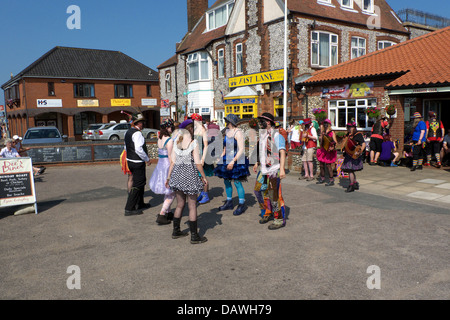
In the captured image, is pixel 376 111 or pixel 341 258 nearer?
pixel 341 258

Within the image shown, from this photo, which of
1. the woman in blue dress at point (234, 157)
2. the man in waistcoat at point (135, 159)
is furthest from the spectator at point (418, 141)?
the man in waistcoat at point (135, 159)

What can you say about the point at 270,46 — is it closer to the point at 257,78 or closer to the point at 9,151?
the point at 257,78

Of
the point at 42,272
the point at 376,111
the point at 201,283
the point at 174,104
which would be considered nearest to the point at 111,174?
the point at 42,272

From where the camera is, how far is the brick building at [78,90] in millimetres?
37062

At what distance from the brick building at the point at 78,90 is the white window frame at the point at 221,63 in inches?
674

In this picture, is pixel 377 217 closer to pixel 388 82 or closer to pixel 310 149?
pixel 310 149

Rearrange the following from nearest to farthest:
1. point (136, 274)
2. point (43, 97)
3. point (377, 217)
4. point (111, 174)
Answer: point (136, 274) → point (377, 217) → point (111, 174) → point (43, 97)

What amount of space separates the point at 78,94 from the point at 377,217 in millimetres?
38415

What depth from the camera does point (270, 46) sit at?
21578 mm

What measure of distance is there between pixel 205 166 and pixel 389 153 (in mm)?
8020

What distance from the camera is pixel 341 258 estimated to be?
184 inches

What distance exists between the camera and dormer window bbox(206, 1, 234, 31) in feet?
86.1

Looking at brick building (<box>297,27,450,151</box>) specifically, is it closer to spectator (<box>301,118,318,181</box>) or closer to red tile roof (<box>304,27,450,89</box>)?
red tile roof (<box>304,27,450,89</box>)

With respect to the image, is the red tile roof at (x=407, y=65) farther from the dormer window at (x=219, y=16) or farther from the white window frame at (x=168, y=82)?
the white window frame at (x=168, y=82)
